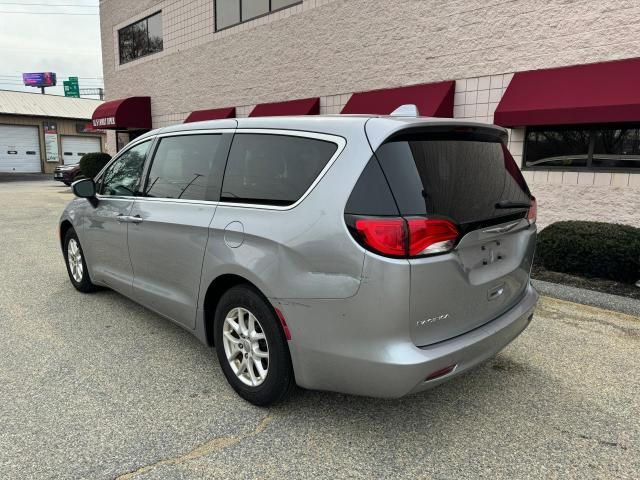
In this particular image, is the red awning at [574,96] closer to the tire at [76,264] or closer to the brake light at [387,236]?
the brake light at [387,236]

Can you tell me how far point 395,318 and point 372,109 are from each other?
8.15 meters

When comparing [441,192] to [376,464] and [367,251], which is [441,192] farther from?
[376,464]

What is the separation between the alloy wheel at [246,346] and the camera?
293 centimetres

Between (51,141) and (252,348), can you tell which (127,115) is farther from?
(51,141)

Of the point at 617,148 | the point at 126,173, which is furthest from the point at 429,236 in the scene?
the point at 617,148

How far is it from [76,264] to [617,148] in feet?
25.3

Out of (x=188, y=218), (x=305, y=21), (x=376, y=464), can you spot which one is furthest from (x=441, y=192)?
(x=305, y=21)

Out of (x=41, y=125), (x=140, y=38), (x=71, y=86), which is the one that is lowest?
(x=41, y=125)

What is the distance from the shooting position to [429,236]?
237 cm

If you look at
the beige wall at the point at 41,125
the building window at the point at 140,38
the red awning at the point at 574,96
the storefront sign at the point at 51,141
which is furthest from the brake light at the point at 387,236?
the storefront sign at the point at 51,141

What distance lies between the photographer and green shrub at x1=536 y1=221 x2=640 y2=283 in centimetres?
574

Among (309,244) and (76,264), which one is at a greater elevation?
(309,244)

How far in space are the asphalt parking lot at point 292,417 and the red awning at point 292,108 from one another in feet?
26.7

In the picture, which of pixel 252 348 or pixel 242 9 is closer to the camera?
pixel 252 348
